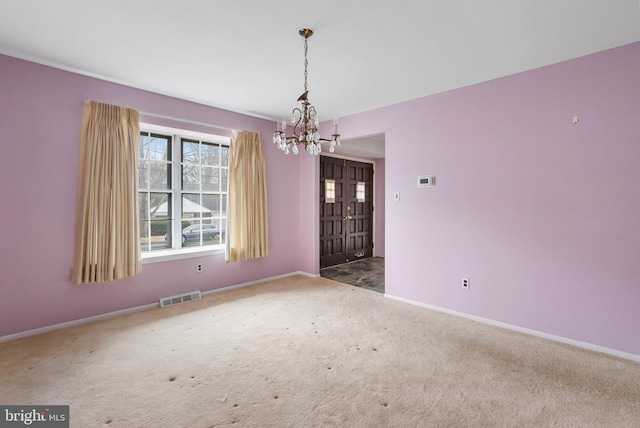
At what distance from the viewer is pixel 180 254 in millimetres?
4043

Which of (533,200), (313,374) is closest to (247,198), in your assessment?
(313,374)

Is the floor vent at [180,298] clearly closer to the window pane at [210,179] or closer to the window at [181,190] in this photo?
the window at [181,190]

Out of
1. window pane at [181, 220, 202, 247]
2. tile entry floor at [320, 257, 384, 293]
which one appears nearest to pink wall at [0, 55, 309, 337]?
window pane at [181, 220, 202, 247]

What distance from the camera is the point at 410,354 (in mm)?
2691

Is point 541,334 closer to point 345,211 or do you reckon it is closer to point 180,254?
point 345,211

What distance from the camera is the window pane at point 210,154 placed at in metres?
4.53

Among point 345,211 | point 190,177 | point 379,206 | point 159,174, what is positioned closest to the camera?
point 159,174

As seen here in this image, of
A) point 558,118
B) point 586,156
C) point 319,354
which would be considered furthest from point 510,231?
point 319,354

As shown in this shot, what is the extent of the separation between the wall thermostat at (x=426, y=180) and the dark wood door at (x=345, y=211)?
2.39 meters

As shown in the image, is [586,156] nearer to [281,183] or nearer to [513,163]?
[513,163]

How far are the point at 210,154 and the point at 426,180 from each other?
3.21 m

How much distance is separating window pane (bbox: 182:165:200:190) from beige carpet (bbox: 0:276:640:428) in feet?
5.95

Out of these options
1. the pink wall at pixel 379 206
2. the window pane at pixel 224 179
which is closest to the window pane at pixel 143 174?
the window pane at pixel 224 179

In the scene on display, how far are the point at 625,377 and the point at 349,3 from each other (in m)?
3.56
